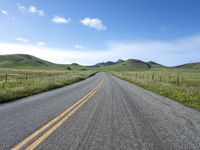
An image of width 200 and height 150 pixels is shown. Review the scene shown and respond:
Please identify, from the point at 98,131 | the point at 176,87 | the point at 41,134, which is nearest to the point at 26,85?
the point at 176,87

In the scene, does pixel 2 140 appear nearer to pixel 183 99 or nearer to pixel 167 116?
pixel 167 116

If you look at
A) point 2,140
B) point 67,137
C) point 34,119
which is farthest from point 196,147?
point 34,119

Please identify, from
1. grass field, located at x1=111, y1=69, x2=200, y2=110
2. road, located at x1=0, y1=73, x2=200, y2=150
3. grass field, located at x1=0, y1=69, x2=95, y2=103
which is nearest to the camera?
road, located at x1=0, y1=73, x2=200, y2=150

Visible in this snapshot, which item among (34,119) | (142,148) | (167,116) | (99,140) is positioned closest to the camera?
(142,148)

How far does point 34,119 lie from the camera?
6410mm

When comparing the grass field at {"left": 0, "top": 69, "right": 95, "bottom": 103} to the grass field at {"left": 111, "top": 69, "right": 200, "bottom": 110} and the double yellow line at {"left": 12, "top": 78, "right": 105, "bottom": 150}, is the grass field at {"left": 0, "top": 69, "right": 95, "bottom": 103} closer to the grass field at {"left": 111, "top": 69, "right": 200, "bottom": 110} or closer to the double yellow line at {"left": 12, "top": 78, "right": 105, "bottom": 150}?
the double yellow line at {"left": 12, "top": 78, "right": 105, "bottom": 150}

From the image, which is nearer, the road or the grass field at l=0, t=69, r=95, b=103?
the road

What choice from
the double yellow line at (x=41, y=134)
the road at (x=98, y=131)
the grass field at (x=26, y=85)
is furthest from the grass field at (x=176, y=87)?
the grass field at (x=26, y=85)

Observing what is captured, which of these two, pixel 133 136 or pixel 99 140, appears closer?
pixel 99 140

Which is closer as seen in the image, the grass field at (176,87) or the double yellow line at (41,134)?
the double yellow line at (41,134)

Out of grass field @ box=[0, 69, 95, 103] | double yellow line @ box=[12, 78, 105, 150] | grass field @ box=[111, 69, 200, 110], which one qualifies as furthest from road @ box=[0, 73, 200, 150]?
grass field @ box=[0, 69, 95, 103]

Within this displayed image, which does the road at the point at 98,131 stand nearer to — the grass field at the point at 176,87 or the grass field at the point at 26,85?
the grass field at the point at 176,87

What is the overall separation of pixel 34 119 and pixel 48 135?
5.87 ft

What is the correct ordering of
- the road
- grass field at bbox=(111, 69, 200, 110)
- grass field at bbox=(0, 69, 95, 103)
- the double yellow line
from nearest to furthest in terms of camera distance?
the double yellow line → the road → grass field at bbox=(111, 69, 200, 110) → grass field at bbox=(0, 69, 95, 103)
